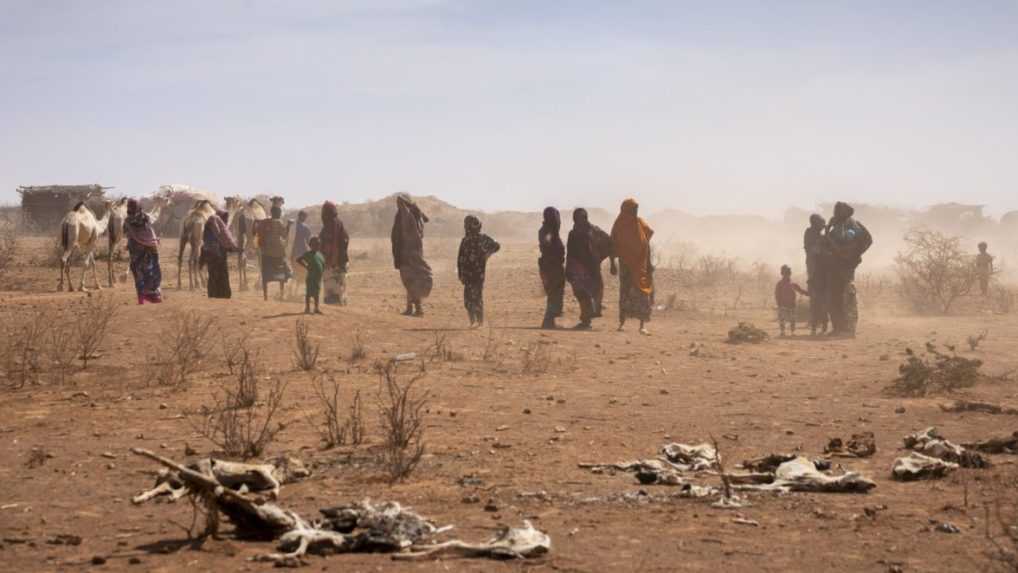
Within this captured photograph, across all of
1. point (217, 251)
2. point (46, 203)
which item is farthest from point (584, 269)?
point (46, 203)

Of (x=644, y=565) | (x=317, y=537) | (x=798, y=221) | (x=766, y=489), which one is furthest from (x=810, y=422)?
(x=798, y=221)

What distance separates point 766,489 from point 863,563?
140cm

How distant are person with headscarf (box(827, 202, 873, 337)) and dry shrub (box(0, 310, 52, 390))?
10793 mm

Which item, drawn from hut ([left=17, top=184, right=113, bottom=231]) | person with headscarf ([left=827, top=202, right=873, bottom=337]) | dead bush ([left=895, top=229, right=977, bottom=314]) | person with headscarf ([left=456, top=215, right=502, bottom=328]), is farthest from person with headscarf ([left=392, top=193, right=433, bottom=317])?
hut ([left=17, top=184, right=113, bottom=231])

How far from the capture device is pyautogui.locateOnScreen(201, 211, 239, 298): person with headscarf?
18156 millimetres

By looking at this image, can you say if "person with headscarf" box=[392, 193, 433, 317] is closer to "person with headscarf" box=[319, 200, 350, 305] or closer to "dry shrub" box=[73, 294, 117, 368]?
"person with headscarf" box=[319, 200, 350, 305]

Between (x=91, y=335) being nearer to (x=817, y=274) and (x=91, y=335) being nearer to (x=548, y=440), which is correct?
(x=548, y=440)

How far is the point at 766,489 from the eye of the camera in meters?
7.09

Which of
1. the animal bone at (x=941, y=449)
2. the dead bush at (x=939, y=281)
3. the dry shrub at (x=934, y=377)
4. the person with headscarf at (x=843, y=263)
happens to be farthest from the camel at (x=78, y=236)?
the dead bush at (x=939, y=281)

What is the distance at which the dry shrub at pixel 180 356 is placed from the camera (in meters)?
11.2

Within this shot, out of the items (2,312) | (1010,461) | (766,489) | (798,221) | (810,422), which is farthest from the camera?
(798,221)

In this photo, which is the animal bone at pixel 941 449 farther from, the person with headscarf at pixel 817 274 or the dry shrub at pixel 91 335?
the person with headscarf at pixel 817 274

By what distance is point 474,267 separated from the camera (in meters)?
17.2

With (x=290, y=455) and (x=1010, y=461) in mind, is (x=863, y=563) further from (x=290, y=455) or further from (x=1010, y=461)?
(x=290, y=455)
